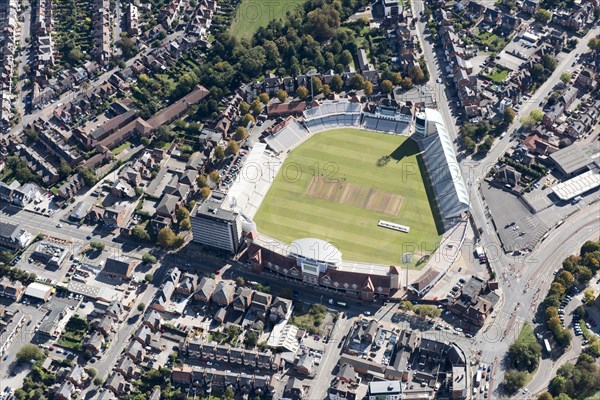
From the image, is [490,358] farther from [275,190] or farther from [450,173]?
[275,190]

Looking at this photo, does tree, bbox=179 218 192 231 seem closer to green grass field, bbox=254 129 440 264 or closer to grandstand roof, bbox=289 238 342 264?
green grass field, bbox=254 129 440 264

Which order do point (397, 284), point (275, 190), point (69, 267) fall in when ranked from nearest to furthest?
point (397, 284)
point (69, 267)
point (275, 190)

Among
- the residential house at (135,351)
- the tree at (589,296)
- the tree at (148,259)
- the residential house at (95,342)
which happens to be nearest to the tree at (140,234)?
the tree at (148,259)

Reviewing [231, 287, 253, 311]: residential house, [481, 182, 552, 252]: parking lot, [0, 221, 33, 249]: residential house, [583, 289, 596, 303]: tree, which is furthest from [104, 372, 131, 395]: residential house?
[583, 289, 596, 303]: tree

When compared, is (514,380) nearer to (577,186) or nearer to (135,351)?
(577,186)

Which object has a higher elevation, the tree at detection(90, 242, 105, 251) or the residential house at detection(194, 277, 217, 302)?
the tree at detection(90, 242, 105, 251)

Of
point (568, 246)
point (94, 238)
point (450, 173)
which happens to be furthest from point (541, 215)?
point (94, 238)

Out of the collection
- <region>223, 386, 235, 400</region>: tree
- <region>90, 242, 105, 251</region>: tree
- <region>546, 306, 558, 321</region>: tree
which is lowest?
<region>223, 386, 235, 400</region>: tree
